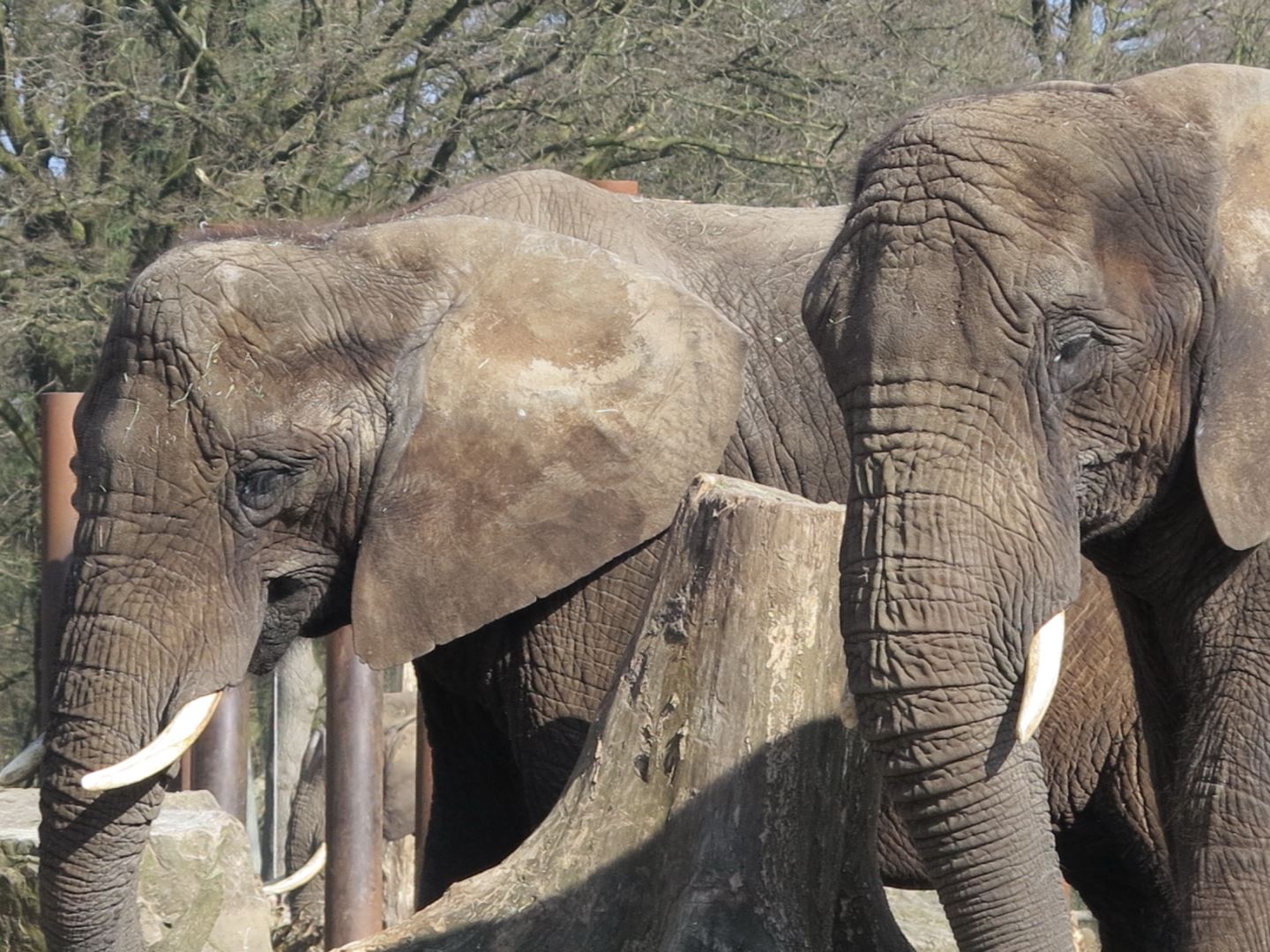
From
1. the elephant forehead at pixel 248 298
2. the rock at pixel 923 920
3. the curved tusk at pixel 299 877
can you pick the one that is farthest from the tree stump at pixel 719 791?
the curved tusk at pixel 299 877

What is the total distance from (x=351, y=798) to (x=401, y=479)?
246 centimetres

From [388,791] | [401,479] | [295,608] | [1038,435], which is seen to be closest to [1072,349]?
[1038,435]

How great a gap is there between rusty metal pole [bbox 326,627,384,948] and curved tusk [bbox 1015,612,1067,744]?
3890 mm

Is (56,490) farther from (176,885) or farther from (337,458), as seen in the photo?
(337,458)

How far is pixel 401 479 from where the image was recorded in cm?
447

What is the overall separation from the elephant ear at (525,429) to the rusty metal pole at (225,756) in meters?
2.53

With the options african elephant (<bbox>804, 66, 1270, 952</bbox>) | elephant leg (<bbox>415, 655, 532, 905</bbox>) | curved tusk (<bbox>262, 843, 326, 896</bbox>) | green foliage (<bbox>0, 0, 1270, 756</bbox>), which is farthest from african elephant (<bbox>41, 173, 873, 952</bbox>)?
green foliage (<bbox>0, 0, 1270, 756</bbox>)

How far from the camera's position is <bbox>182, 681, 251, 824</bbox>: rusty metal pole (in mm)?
6895

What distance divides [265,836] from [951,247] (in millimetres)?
13850

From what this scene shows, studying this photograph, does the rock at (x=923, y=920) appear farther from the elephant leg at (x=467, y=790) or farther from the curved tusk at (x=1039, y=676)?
the curved tusk at (x=1039, y=676)

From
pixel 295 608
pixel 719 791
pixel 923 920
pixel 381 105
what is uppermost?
pixel 381 105

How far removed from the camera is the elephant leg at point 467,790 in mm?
5145

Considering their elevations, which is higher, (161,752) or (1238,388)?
(1238,388)

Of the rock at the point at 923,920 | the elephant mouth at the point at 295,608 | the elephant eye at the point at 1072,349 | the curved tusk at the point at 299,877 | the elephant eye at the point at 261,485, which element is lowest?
the rock at the point at 923,920
